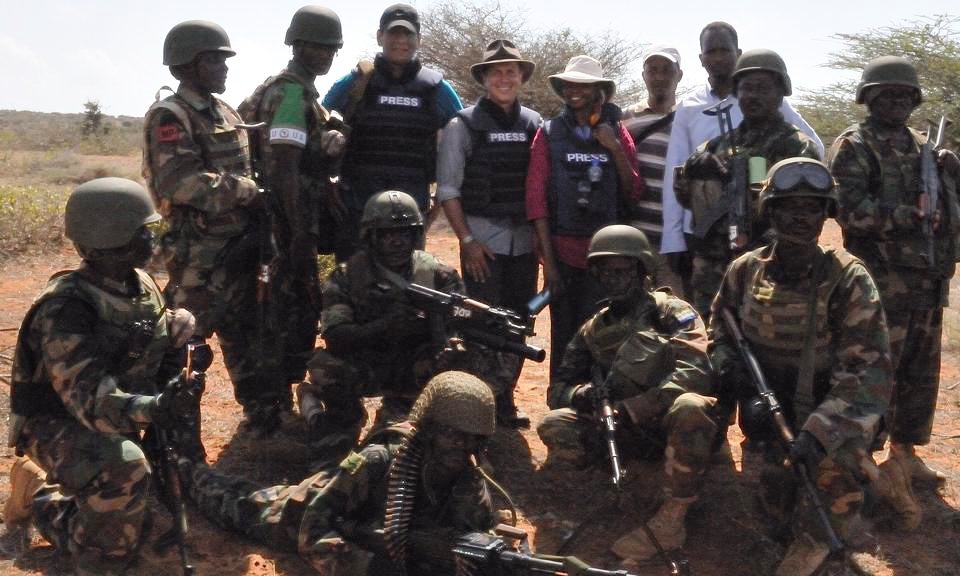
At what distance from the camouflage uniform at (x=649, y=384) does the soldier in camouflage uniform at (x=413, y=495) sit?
96cm

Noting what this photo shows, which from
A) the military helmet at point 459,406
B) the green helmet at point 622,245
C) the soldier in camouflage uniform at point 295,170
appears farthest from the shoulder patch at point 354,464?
the soldier in camouflage uniform at point 295,170

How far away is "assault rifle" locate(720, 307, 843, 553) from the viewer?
172 inches

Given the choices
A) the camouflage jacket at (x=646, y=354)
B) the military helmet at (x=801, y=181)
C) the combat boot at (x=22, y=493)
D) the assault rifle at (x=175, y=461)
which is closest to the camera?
the assault rifle at (x=175, y=461)

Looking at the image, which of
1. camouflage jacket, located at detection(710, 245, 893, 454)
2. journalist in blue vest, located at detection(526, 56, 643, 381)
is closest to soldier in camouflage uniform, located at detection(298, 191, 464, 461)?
journalist in blue vest, located at detection(526, 56, 643, 381)

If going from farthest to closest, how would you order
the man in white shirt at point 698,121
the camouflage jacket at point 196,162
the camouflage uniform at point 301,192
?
the man in white shirt at point 698,121
the camouflage uniform at point 301,192
the camouflage jacket at point 196,162

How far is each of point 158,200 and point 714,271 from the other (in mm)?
3197

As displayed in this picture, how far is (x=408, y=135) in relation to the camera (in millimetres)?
6535

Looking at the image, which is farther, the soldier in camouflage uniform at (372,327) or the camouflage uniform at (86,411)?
the soldier in camouflage uniform at (372,327)

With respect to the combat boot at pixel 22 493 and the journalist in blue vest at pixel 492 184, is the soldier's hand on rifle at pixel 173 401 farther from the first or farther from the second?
the journalist in blue vest at pixel 492 184

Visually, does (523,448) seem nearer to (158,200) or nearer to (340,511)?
(340,511)

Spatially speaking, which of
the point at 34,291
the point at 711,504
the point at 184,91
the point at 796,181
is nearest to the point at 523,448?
the point at 711,504

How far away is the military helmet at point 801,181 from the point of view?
483 cm

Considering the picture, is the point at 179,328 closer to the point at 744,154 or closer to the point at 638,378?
the point at 638,378

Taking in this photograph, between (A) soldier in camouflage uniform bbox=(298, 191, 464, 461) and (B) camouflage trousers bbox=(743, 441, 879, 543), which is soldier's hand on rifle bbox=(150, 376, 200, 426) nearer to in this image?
(A) soldier in camouflage uniform bbox=(298, 191, 464, 461)
